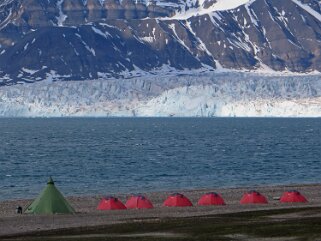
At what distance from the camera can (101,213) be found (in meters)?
52.0

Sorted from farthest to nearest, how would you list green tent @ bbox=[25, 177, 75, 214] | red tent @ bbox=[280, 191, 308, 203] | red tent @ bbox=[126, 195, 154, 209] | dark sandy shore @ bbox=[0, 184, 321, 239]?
red tent @ bbox=[280, 191, 308, 203] < red tent @ bbox=[126, 195, 154, 209] < green tent @ bbox=[25, 177, 75, 214] < dark sandy shore @ bbox=[0, 184, 321, 239]

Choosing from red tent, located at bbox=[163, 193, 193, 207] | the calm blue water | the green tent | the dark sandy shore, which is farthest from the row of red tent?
the calm blue water

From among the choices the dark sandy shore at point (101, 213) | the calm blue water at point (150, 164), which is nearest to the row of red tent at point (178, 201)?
the dark sandy shore at point (101, 213)

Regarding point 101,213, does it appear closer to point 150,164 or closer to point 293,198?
point 293,198

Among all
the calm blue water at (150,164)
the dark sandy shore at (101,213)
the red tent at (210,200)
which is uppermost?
the calm blue water at (150,164)

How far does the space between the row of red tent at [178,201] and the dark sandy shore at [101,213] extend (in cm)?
51

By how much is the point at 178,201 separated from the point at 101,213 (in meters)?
5.28

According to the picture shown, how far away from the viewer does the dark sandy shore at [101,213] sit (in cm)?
4603

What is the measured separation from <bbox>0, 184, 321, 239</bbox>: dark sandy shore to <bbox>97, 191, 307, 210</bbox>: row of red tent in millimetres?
510

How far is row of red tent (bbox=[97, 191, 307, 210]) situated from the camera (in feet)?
177

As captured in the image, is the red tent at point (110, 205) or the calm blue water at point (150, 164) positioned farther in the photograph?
the calm blue water at point (150, 164)

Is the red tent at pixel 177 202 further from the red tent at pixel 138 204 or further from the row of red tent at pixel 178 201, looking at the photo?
the red tent at pixel 138 204

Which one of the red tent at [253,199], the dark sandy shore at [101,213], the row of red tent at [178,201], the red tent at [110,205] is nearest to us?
the dark sandy shore at [101,213]

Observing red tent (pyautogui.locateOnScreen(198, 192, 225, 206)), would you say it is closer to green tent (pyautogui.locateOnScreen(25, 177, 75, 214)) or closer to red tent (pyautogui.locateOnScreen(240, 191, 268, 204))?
A: red tent (pyautogui.locateOnScreen(240, 191, 268, 204))
